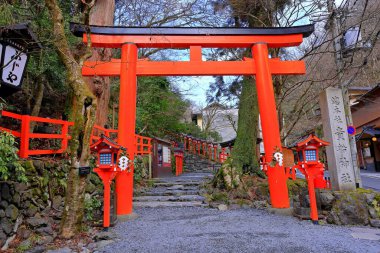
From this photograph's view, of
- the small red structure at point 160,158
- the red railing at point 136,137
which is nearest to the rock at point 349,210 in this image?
the red railing at point 136,137

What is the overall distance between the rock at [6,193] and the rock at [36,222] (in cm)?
56

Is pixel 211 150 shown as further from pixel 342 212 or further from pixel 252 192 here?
pixel 342 212

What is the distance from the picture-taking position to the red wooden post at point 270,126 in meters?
6.08

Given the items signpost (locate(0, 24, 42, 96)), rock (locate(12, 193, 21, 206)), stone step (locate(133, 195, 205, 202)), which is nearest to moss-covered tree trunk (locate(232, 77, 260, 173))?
stone step (locate(133, 195, 205, 202))

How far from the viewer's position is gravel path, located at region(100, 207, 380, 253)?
151 inches

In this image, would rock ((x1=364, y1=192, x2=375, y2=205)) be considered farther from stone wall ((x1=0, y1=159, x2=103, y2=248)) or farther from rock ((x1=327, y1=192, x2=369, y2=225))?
stone wall ((x1=0, y1=159, x2=103, y2=248))

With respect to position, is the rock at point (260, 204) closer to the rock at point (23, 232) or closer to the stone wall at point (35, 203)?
the stone wall at point (35, 203)

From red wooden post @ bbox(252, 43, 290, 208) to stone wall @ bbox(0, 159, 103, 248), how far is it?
4201 millimetres

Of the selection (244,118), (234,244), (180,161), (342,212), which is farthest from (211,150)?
(234,244)

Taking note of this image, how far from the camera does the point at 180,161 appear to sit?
14.9m

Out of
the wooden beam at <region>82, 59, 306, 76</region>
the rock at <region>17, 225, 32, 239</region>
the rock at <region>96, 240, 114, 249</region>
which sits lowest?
the rock at <region>96, 240, 114, 249</region>

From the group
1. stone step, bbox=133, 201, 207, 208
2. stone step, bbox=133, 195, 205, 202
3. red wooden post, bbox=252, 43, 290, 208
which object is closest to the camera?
red wooden post, bbox=252, 43, 290, 208

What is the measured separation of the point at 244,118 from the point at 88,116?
20.8 feet

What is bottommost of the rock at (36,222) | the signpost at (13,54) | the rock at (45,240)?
the rock at (45,240)
